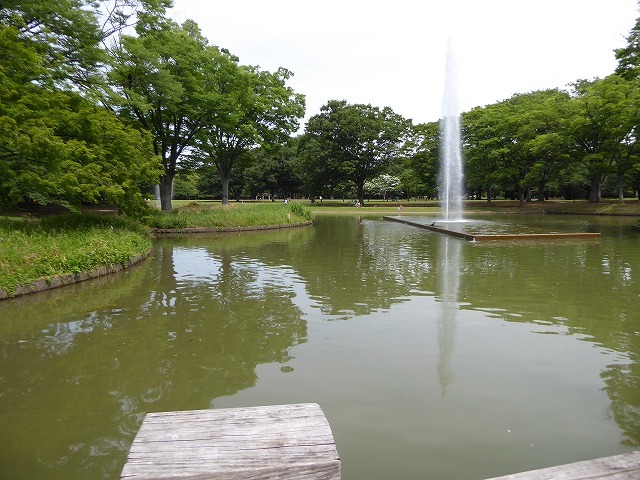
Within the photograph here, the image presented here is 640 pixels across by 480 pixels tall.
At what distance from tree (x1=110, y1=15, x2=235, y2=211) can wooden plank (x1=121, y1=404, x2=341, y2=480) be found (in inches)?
766

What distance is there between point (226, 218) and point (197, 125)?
735 centimetres

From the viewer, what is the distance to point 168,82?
75.0 feet

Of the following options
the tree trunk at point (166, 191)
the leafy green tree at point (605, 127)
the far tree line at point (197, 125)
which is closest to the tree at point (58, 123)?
the far tree line at point (197, 125)

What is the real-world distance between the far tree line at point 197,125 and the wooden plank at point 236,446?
41.1ft

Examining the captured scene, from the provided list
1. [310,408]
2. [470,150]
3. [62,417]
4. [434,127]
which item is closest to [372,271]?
[62,417]

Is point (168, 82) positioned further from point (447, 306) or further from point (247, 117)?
point (447, 306)

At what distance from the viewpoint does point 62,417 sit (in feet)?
14.3

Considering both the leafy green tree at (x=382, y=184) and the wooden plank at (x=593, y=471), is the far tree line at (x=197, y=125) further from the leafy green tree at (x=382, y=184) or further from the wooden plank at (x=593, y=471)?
the wooden plank at (x=593, y=471)

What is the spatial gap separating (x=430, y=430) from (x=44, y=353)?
5.19 meters

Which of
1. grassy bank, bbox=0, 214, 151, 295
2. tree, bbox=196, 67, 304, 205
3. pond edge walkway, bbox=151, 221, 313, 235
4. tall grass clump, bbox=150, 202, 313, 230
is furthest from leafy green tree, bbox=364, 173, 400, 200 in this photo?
grassy bank, bbox=0, 214, 151, 295

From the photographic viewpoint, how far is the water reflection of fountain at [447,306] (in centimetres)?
546

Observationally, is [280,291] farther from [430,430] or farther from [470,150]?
[470,150]

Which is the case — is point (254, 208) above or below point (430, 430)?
above

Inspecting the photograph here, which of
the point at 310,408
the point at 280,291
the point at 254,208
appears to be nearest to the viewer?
the point at 310,408
